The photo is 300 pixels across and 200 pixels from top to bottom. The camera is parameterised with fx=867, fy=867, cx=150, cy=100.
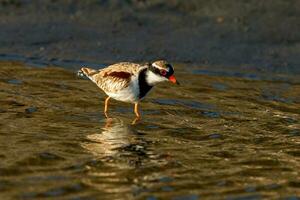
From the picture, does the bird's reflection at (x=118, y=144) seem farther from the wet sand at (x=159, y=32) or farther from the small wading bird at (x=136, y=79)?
the wet sand at (x=159, y=32)

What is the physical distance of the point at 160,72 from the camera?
473 inches

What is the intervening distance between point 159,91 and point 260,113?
2034mm

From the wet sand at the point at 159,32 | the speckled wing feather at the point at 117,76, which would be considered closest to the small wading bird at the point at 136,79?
the speckled wing feather at the point at 117,76

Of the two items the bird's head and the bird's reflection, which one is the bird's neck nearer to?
the bird's head

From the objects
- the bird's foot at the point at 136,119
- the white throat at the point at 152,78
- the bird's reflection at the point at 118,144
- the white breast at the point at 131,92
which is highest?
the white throat at the point at 152,78

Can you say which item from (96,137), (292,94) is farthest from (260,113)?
(96,137)

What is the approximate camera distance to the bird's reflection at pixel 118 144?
1042 cm

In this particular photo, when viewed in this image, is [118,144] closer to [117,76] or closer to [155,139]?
[155,139]

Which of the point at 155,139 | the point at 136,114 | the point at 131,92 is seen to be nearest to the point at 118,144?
the point at 155,139

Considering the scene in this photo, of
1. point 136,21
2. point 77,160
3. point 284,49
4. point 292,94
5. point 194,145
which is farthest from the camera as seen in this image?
point 136,21

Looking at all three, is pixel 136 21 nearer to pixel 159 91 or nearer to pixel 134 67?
pixel 159 91

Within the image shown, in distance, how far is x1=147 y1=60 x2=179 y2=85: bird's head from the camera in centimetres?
1198

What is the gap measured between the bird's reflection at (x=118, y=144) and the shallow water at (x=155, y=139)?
0.01 m

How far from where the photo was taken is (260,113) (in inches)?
496
